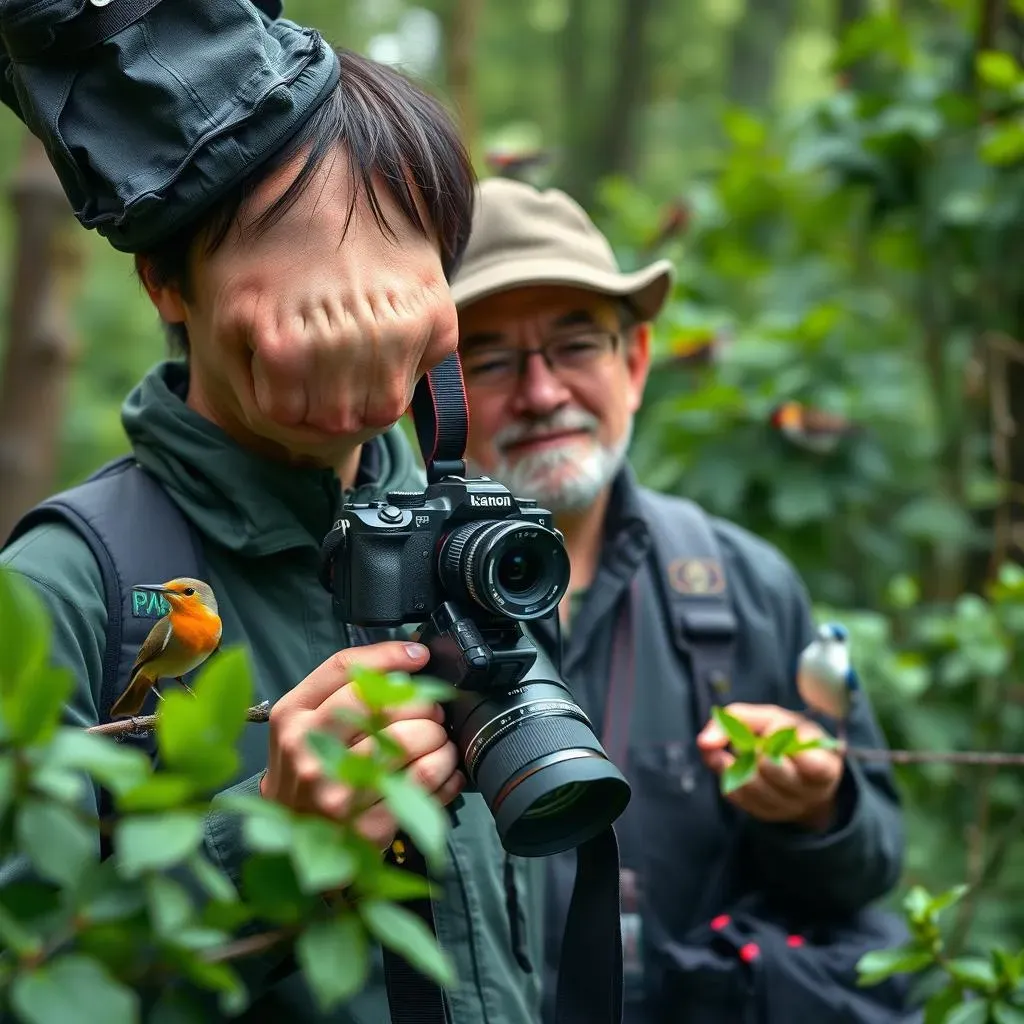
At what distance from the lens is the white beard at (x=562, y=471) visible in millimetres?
2580

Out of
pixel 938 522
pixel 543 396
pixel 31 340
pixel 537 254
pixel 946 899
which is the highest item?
pixel 537 254

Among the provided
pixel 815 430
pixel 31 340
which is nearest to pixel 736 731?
pixel 815 430

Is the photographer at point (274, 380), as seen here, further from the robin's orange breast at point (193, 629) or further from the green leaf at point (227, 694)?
the green leaf at point (227, 694)

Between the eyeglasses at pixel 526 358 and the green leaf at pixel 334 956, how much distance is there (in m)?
1.87

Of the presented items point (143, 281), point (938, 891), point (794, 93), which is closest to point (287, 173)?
point (143, 281)

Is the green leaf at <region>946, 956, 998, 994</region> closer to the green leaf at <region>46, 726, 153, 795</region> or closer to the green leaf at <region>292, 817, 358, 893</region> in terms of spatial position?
the green leaf at <region>292, 817, 358, 893</region>

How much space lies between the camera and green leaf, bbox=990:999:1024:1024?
1757 millimetres

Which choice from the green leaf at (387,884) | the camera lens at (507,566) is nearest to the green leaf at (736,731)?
the camera lens at (507,566)

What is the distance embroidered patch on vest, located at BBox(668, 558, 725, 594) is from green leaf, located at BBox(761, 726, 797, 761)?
75 cm

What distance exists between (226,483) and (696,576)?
1268mm

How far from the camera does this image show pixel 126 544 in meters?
1.57

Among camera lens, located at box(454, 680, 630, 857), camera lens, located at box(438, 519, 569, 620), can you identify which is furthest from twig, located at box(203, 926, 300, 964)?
camera lens, located at box(438, 519, 569, 620)

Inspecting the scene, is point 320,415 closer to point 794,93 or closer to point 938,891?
point 938,891

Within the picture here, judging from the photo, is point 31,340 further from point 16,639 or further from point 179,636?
point 16,639
